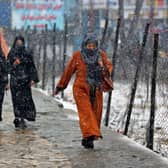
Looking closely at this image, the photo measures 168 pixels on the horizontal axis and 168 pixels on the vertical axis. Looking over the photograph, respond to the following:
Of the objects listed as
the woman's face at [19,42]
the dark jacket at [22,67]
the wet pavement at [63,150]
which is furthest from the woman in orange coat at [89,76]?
the woman's face at [19,42]

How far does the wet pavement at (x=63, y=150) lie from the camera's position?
23.6 ft

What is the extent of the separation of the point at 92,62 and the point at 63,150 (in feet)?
4.05

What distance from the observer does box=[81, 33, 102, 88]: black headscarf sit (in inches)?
318

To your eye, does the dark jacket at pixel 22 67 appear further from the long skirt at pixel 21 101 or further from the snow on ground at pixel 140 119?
the snow on ground at pixel 140 119

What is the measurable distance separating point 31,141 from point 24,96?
1583 mm

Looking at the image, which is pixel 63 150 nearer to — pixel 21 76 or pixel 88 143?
pixel 88 143

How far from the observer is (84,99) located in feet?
26.3

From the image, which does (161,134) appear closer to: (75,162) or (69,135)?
(69,135)

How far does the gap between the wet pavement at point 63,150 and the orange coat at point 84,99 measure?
314 millimetres

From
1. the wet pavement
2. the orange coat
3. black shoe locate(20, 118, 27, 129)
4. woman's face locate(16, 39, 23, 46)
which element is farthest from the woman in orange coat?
black shoe locate(20, 118, 27, 129)

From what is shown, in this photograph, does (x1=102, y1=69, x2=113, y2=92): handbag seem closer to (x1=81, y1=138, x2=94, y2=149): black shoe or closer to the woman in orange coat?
the woman in orange coat

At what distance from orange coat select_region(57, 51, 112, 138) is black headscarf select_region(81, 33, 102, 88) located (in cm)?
6

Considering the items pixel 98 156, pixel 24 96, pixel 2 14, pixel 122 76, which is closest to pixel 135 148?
pixel 98 156

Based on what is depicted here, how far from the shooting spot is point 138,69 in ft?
31.2
